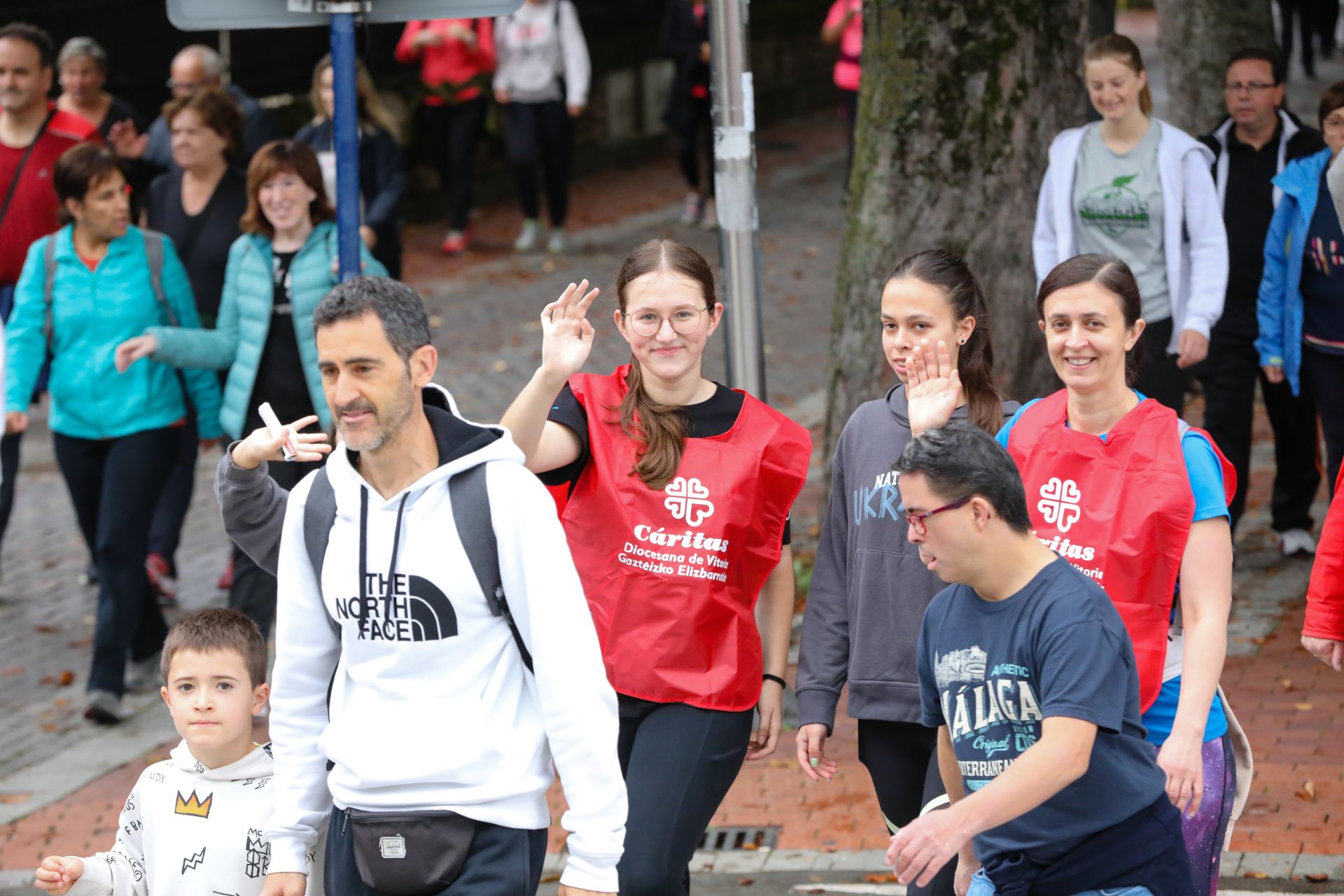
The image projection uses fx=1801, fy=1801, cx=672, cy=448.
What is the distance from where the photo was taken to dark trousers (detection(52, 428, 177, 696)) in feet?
24.3

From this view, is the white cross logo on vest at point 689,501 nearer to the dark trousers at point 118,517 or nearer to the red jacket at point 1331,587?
the red jacket at point 1331,587

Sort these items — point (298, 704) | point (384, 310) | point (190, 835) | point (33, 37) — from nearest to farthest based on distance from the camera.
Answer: point (384, 310), point (298, 704), point (190, 835), point (33, 37)

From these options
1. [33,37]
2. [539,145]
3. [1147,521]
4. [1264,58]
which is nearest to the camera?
[1147,521]

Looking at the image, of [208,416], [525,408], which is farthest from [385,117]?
[525,408]

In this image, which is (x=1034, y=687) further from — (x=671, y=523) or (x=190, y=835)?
(x=190, y=835)

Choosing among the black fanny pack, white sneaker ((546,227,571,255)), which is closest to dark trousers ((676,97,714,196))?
white sneaker ((546,227,571,255))

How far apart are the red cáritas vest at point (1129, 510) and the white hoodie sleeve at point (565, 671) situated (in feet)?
3.74

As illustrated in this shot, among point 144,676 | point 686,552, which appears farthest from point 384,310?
point 144,676

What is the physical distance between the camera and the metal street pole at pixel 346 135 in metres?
5.74

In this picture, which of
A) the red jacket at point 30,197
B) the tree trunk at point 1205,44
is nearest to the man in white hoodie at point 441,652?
the red jacket at point 30,197

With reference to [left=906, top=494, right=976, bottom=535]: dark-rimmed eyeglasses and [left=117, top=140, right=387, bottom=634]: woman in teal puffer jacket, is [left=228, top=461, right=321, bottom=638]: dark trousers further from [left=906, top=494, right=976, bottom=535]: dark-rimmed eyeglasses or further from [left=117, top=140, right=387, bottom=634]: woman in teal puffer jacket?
[left=906, top=494, right=976, bottom=535]: dark-rimmed eyeglasses

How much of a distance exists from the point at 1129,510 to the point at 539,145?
11.9m

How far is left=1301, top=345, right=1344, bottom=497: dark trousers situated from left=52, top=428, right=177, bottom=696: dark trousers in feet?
15.9

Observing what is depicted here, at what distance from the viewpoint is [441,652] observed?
3393 mm
